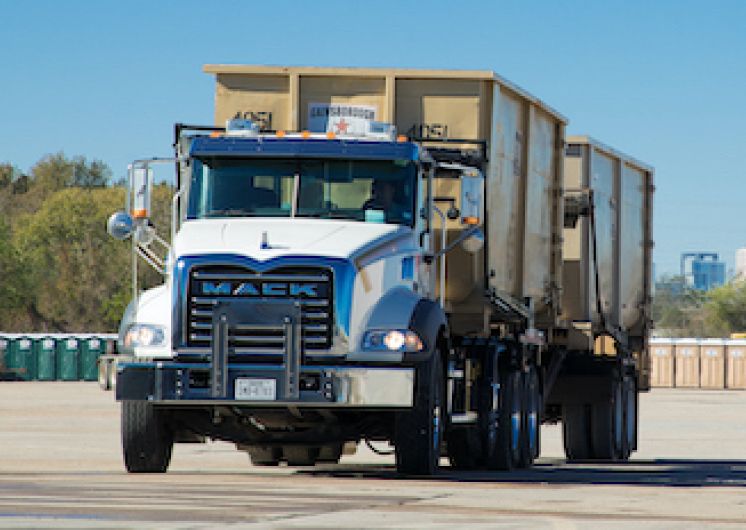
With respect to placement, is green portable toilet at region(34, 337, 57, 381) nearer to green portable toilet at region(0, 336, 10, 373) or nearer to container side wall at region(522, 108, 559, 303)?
green portable toilet at region(0, 336, 10, 373)

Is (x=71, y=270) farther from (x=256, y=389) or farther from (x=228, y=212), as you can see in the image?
(x=256, y=389)

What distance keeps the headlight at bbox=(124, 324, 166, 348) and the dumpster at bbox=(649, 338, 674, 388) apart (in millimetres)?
59071

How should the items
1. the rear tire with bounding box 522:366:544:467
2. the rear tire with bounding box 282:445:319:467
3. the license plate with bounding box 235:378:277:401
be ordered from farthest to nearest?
the rear tire with bounding box 522:366:544:467 → the rear tire with bounding box 282:445:319:467 → the license plate with bounding box 235:378:277:401

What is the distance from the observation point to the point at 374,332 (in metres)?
15.4

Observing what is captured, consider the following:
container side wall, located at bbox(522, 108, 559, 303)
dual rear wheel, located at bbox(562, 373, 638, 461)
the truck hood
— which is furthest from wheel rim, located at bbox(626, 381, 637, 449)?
the truck hood

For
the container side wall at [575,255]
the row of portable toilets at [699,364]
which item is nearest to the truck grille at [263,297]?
the container side wall at [575,255]

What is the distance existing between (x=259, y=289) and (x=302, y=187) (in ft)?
4.83

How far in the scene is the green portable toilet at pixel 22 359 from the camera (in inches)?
2616

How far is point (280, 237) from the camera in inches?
613

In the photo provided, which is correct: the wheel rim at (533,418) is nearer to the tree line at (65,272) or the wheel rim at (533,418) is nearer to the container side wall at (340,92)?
the container side wall at (340,92)

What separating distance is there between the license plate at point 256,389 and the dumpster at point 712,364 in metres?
58.9

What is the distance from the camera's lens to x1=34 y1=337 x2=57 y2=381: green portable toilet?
66.4 m

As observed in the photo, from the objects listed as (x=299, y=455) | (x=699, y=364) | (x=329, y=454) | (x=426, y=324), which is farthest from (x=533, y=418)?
(x=699, y=364)

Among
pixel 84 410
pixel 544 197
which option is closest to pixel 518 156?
pixel 544 197
